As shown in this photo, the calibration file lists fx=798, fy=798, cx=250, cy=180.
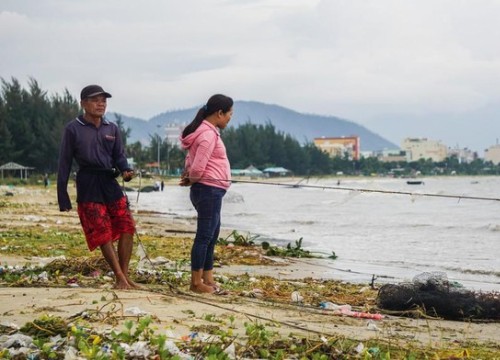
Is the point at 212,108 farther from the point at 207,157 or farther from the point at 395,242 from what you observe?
the point at 395,242

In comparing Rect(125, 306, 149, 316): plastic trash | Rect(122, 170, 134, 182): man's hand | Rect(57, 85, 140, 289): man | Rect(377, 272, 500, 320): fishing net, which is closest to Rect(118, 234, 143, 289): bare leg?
Rect(57, 85, 140, 289): man

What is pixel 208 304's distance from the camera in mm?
5840

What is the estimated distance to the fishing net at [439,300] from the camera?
6.52m

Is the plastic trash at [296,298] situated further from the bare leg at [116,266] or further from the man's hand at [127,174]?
the man's hand at [127,174]

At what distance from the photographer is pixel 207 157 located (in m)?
6.81

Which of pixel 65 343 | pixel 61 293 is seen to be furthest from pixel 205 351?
pixel 61 293

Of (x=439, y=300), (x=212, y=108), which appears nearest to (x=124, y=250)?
(x=212, y=108)

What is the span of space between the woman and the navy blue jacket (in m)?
0.59

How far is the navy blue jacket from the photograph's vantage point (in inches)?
263

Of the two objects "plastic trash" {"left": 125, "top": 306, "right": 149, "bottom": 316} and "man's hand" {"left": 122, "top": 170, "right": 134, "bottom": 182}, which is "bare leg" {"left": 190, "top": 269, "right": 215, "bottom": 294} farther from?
"plastic trash" {"left": 125, "top": 306, "right": 149, "bottom": 316}

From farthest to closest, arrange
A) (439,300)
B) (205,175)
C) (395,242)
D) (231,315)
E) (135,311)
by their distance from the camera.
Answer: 1. (395,242)
2. (205,175)
3. (439,300)
4. (231,315)
5. (135,311)

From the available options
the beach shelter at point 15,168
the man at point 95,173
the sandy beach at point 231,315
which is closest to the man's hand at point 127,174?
the man at point 95,173

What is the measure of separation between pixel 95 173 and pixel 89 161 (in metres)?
0.13

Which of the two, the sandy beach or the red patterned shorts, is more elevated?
the red patterned shorts
